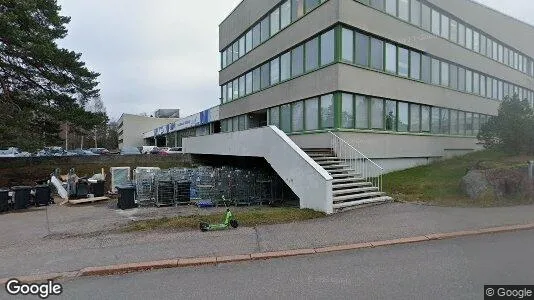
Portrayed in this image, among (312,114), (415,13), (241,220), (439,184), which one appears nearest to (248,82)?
(312,114)

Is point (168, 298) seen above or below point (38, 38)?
below

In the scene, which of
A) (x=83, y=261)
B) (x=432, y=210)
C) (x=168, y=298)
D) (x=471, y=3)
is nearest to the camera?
(x=168, y=298)

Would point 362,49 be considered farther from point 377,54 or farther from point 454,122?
point 454,122

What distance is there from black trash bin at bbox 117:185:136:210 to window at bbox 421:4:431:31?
16376 millimetres

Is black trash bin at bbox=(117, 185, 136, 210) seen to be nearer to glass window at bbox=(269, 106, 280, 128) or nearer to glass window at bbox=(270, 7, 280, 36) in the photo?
glass window at bbox=(269, 106, 280, 128)

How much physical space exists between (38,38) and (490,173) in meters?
22.8

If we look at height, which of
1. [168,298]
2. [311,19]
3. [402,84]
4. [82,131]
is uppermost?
[311,19]

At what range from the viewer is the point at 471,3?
21.9m

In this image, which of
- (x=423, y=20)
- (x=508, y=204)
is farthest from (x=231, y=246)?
(x=423, y=20)

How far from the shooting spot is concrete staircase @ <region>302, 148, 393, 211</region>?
1045cm

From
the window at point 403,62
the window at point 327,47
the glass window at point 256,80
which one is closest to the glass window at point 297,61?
the window at point 327,47

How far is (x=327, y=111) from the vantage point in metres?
15.5

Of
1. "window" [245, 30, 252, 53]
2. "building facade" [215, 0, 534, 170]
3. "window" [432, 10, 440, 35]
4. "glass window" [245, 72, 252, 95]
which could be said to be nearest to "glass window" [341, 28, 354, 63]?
"building facade" [215, 0, 534, 170]

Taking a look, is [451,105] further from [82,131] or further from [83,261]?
[82,131]
